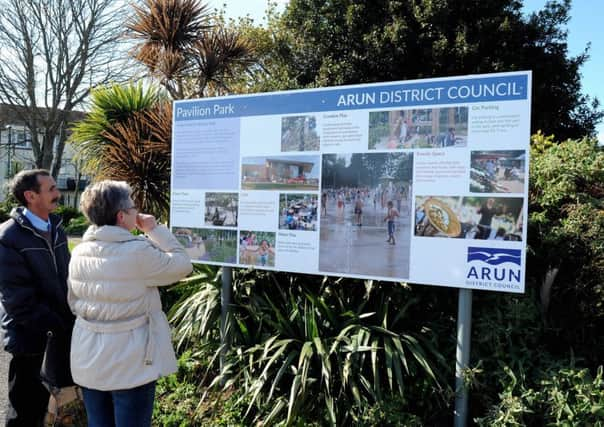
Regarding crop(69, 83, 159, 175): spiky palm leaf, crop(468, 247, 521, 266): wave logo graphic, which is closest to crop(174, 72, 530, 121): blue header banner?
crop(468, 247, 521, 266): wave logo graphic

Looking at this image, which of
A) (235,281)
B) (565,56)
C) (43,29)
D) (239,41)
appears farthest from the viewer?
(43,29)

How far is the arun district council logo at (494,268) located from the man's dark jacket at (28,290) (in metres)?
2.73

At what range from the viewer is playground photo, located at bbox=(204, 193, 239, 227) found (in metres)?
4.40

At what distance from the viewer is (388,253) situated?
12.2ft

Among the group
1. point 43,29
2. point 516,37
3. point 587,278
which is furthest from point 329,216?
point 43,29

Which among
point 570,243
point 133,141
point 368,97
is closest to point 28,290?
point 368,97

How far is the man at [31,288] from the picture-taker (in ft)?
10.3

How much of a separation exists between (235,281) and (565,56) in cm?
1031

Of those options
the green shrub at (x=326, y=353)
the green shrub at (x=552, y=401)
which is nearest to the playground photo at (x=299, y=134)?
the green shrub at (x=326, y=353)

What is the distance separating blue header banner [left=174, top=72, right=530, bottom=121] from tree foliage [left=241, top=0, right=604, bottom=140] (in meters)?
6.26

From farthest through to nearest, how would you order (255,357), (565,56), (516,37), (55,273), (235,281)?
(565,56), (516,37), (235,281), (255,357), (55,273)

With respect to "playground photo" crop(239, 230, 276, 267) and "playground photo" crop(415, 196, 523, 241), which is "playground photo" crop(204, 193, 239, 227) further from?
"playground photo" crop(415, 196, 523, 241)

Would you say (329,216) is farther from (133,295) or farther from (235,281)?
(133,295)

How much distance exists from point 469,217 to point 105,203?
7.66ft
